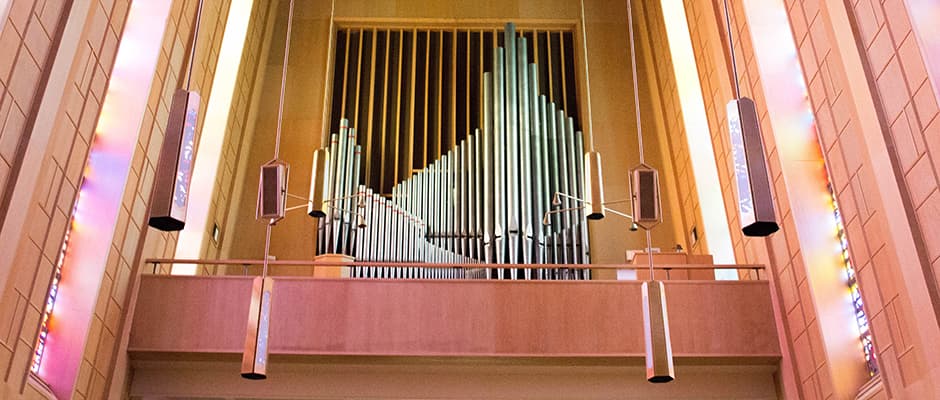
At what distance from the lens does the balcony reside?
289 inches

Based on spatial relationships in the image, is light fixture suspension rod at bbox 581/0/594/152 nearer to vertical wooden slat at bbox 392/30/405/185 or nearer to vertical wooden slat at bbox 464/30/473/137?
vertical wooden slat at bbox 464/30/473/137

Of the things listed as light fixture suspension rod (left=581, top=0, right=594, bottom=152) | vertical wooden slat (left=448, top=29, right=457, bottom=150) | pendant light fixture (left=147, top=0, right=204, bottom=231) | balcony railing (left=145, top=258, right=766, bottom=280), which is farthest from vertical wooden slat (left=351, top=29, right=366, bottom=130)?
pendant light fixture (left=147, top=0, right=204, bottom=231)

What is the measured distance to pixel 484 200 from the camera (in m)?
9.21

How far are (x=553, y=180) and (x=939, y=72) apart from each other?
4862mm

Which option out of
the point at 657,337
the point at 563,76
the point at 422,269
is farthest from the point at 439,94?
the point at 657,337

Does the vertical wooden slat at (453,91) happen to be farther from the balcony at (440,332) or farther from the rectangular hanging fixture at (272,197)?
the rectangular hanging fixture at (272,197)

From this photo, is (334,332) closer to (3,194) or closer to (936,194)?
(3,194)

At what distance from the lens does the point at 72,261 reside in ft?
21.4

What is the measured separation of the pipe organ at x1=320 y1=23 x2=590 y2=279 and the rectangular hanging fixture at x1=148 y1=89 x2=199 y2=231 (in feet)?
14.5

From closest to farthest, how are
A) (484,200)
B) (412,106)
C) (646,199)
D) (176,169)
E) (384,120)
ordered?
(176,169), (646,199), (484,200), (384,120), (412,106)

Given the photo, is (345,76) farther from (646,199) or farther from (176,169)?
(176,169)

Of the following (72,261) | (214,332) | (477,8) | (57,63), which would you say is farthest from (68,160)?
(477,8)

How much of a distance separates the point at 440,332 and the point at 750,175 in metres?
3.93

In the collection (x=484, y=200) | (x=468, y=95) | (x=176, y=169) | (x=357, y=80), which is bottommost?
(x=176, y=169)
